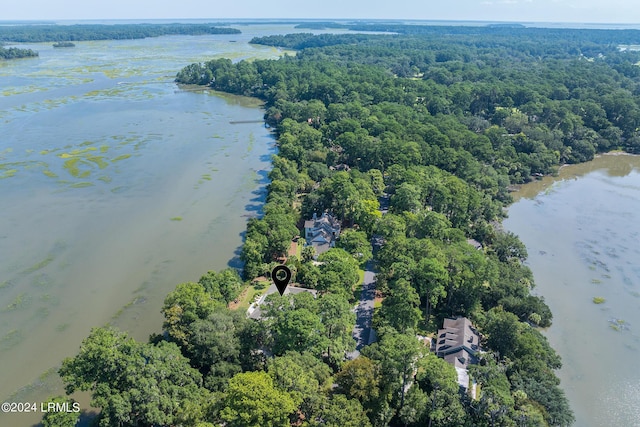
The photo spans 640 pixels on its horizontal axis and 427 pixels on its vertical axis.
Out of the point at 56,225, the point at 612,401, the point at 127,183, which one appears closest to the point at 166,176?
the point at 127,183

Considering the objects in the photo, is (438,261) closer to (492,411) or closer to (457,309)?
(457,309)

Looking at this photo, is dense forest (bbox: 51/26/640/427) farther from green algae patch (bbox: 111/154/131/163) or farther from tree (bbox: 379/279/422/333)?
green algae patch (bbox: 111/154/131/163)

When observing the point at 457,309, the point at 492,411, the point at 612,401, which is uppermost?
the point at 492,411

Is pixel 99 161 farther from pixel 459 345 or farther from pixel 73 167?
pixel 459 345

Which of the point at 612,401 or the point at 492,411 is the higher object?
the point at 492,411

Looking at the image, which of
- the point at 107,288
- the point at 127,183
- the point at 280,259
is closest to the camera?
the point at 107,288

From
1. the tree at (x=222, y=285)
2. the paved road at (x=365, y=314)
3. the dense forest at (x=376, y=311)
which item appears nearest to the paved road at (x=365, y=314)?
the paved road at (x=365, y=314)
